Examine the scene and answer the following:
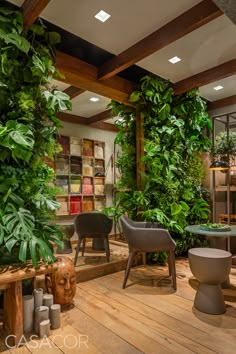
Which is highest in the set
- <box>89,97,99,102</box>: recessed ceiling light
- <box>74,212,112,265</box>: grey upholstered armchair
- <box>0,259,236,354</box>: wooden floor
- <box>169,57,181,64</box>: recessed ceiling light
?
<box>169,57,181,64</box>: recessed ceiling light

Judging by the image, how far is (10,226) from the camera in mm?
2080

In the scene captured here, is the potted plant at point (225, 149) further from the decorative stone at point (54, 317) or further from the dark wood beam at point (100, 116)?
the decorative stone at point (54, 317)

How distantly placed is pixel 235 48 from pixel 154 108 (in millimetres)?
1262

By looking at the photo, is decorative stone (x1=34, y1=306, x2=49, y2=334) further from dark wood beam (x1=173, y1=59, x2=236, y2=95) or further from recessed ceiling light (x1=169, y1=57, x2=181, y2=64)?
dark wood beam (x1=173, y1=59, x2=236, y2=95)

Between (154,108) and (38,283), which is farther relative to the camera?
A: (154,108)

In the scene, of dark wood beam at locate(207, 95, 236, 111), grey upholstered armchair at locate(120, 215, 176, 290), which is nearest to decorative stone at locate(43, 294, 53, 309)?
grey upholstered armchair at locate(120, 215, 176, 290)

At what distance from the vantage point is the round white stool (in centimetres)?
232

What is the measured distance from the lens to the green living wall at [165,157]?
368cm

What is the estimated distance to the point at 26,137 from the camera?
2.15 meters

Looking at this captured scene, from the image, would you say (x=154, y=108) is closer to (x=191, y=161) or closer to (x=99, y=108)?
(x=191, y=161)

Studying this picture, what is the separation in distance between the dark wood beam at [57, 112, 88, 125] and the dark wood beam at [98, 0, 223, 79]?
7.37 feet

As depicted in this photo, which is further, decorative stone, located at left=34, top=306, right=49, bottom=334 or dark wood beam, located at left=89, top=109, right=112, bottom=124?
dark wood beam, located at left=89, top=109, right=112, bottom=124

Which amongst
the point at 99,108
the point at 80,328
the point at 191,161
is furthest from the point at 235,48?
the point at 80,328

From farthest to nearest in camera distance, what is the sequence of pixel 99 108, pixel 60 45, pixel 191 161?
pixel 99 108, pixel 191 161, pixel 60 45
